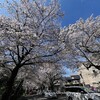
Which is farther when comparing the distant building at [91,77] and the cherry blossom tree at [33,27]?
the distant building at [91,77]

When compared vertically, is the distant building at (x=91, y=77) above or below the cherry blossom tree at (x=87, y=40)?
above

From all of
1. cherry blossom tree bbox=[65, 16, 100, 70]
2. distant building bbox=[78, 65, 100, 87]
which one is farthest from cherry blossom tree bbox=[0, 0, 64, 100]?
distant building bbox=[78, 65, 100, 87]

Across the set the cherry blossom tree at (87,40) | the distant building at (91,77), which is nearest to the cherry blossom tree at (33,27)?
the cherry blossom tree at (87,40)

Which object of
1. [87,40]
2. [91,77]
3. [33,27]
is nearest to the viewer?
[33,27]

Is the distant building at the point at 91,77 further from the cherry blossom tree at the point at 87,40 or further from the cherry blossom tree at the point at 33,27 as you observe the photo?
the cherry blossom tree at the point at 33,27

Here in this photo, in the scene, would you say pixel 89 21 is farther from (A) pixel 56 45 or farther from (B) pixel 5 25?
(B) pixel 5 25

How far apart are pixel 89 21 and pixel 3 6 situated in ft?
25.0

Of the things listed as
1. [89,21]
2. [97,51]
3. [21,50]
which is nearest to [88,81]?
[97,51]

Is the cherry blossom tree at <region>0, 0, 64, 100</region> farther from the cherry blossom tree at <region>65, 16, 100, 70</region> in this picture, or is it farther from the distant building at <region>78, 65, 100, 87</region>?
the distant building at <region>78, 65, 100, 87</region>

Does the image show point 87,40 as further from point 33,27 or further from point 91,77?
point 91,77

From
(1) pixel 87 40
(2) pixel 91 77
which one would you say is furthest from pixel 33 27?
(2) pixel 91 77

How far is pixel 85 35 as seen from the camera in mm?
15914

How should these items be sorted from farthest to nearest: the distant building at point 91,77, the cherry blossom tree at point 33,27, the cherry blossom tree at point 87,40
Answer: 1. the distant building at point 91,77
2. the cherry blossom tree at point 87,40
3. the cherry blossom tree at point 33,27

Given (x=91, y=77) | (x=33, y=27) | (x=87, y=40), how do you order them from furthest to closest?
1. (x=91, y=77)
2. (x=87, y=40)
3. (x=33, y=27)
